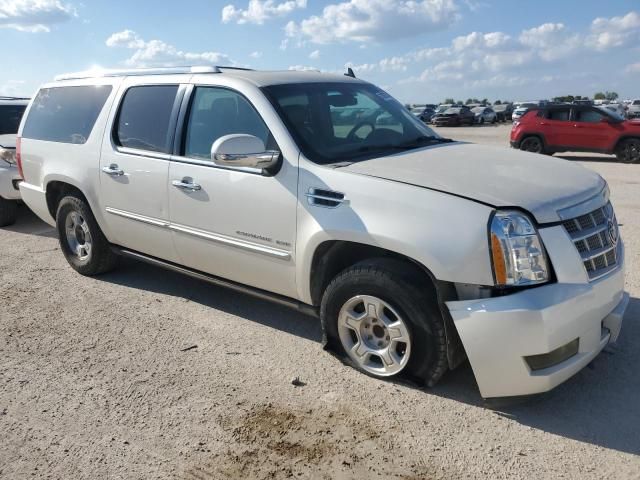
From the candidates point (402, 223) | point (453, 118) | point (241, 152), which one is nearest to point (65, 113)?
point (241, 152)

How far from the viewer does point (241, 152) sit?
139 inches

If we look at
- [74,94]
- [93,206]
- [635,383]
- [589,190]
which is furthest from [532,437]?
[74,94]

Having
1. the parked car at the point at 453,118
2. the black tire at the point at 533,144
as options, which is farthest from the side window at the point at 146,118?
the parked car at the point at 453,118

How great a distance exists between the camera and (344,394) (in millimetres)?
3449

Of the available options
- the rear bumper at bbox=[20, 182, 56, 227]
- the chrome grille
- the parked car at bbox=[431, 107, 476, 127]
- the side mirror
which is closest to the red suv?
the chrome grille

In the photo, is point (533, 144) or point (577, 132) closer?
point (577, 132)

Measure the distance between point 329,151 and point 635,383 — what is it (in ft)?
7.55

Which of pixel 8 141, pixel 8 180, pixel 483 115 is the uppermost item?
pixel 8 141

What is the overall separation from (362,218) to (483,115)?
41.9m

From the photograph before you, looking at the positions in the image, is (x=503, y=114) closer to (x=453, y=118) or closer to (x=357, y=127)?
(x=453, y=118)

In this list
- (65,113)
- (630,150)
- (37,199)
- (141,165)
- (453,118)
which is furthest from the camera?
(453,118)

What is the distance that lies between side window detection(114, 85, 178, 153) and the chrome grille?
288 centimetres

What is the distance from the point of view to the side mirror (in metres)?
3.52

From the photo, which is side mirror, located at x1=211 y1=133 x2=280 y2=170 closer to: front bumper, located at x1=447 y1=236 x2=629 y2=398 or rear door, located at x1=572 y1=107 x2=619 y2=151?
front bumper, located at x1=447 y1=236 x2=629 y2=398
